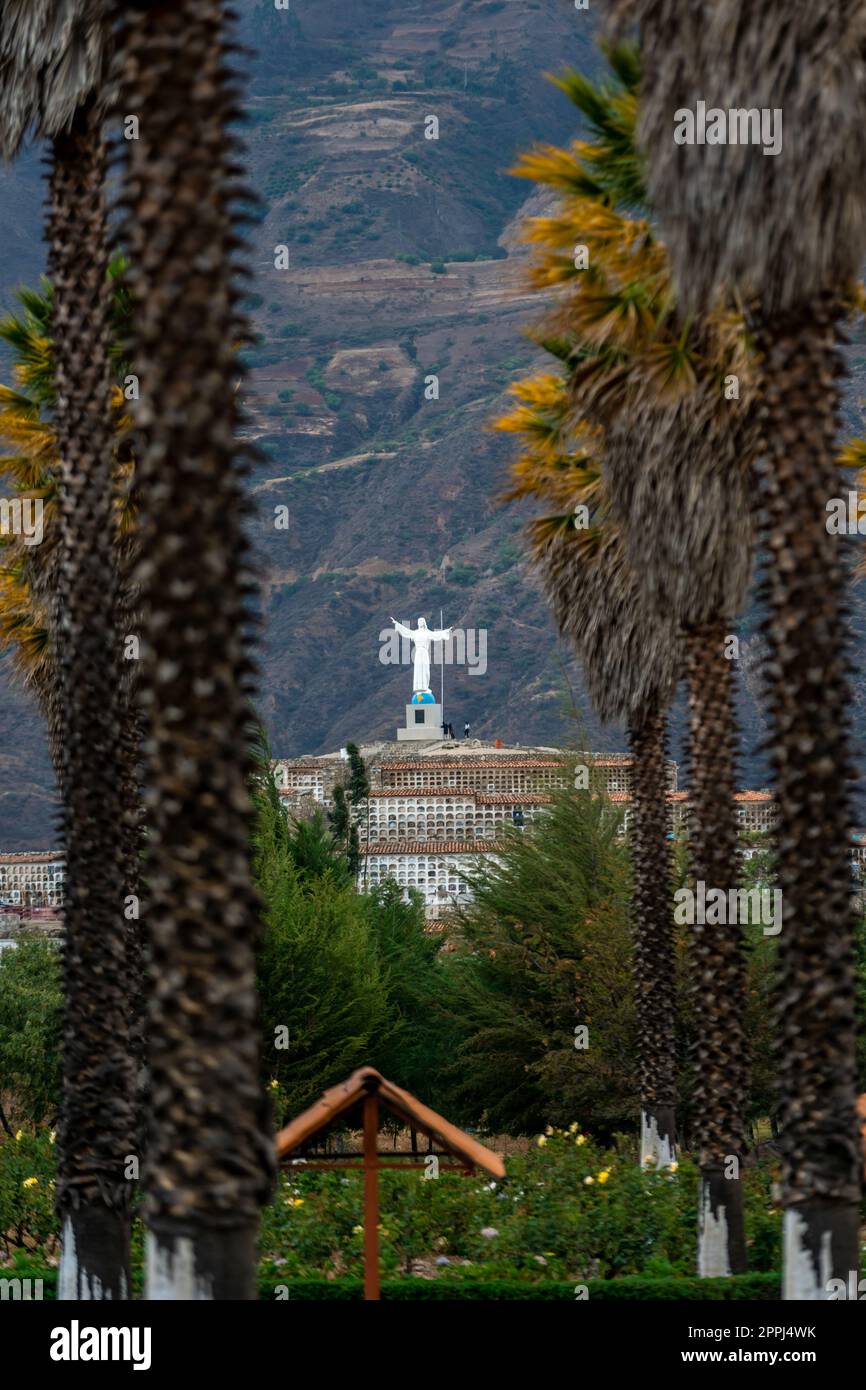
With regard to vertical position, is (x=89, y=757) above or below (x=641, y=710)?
below

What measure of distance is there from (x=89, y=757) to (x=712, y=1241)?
24.7ft

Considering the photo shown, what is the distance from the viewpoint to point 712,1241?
15.7 metres

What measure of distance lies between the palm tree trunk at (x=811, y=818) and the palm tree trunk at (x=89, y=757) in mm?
4316

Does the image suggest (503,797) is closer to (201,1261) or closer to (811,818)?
(811,818)

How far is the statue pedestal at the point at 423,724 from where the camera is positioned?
149 meters

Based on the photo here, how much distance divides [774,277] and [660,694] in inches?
420

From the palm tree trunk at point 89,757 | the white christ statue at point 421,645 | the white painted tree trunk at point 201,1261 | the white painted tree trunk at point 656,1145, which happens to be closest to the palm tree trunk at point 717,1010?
the white painted tree trunk at point 656,1145

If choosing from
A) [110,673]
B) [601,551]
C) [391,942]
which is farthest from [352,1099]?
[391,942]

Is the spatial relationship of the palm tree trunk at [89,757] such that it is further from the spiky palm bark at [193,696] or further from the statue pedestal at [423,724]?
the statue pedestal at [423,724]

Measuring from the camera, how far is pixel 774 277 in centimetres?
1012

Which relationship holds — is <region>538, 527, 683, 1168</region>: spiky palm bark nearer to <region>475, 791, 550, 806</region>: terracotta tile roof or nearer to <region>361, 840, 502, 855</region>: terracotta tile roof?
<region>361, 840, 502, 855</region>: terracotta tile roof

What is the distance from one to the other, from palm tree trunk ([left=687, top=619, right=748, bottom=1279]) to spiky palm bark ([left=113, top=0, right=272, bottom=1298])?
26.8 ft

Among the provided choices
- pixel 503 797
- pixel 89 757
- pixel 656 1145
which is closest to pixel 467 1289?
pixel 656 1145
